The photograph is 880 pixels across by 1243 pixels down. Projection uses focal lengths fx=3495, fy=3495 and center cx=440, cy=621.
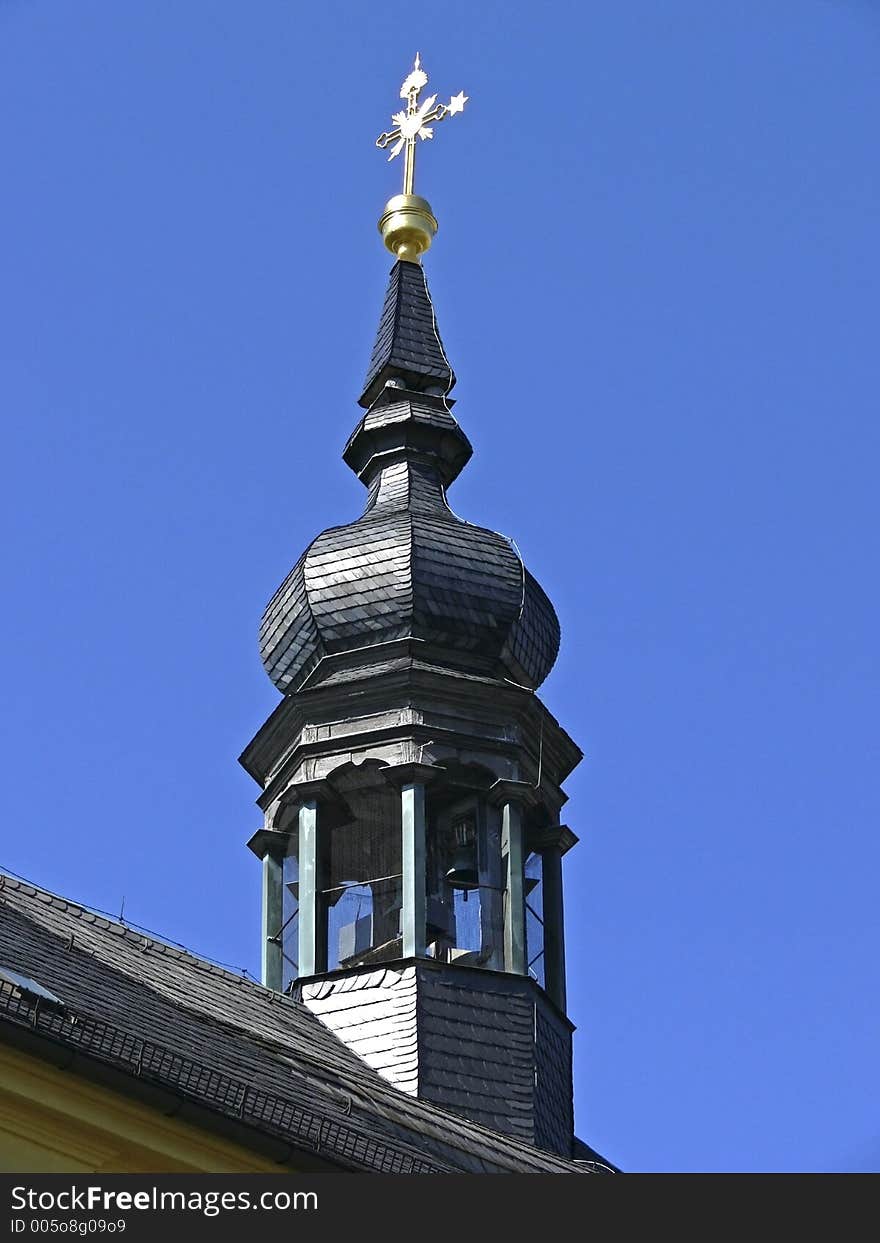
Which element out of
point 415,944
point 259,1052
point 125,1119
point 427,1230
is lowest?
point 427,1230

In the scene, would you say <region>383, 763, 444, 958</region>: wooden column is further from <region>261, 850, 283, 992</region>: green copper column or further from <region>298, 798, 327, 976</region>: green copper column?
<region>261, 850, 283, 992</region>: green copper column

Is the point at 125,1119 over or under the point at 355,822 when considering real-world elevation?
under

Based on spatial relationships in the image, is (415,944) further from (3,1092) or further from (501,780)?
(3,1092)

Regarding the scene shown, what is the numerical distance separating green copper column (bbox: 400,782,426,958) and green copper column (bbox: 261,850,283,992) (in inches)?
67.2

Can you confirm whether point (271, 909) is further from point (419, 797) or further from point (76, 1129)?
point (76, 1129)

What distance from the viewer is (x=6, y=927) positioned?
77.8 feet

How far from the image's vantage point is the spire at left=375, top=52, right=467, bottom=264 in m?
35.3

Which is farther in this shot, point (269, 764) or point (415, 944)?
point (269, 764)

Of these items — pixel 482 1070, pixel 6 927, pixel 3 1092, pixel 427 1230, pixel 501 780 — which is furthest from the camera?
pixel 501 780

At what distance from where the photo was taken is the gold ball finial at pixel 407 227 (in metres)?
35.3

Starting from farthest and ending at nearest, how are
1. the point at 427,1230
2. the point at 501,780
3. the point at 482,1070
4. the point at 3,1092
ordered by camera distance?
the point at 501,780 < the point at 482,1070 < the point at 3,1092 < the point at 427,1230

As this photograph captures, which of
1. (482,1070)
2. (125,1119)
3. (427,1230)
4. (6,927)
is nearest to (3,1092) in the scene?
(125,1119)

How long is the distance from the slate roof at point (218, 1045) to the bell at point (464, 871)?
79.7 inches

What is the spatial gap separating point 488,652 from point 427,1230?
15252 mm
